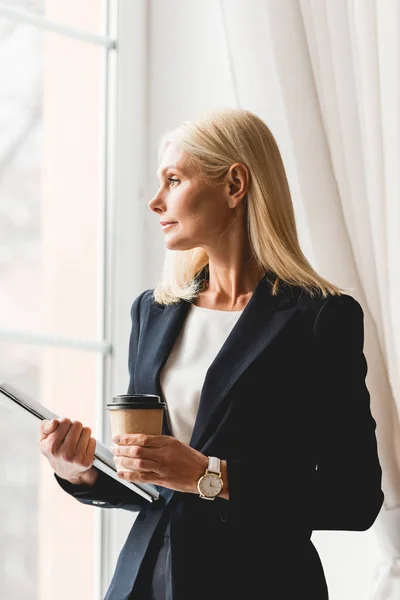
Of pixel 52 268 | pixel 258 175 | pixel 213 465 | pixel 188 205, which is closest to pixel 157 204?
pixel 188 205

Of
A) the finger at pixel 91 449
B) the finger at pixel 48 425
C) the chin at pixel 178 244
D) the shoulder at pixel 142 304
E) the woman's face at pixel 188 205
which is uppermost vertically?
the woman's face at pixel 188 205

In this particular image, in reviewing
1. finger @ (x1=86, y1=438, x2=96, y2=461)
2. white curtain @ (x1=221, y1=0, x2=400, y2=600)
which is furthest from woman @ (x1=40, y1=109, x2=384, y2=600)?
white curtain @ (x1=221, y1=0, x2=400, y2=600)

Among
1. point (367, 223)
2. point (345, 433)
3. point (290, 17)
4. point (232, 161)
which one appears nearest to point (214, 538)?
point (345, 433)

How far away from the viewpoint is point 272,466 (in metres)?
1.33

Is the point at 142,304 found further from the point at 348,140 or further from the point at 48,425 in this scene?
the point at 348,140

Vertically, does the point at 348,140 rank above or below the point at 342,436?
above

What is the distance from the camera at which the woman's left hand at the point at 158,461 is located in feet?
3.86

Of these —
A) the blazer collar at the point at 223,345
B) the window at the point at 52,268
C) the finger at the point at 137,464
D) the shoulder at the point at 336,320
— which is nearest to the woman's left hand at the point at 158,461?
the finger at the point at 137,464

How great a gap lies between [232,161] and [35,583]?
1.00 meters

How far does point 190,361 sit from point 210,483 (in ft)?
0.84

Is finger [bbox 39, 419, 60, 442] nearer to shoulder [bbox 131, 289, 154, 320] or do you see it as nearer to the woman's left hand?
the woman's left hand

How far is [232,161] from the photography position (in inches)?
58.2

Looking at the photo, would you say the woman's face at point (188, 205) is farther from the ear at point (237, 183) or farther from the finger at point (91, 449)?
the finger at point (91, 449)

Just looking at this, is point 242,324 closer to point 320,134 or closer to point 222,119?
point 222,119
